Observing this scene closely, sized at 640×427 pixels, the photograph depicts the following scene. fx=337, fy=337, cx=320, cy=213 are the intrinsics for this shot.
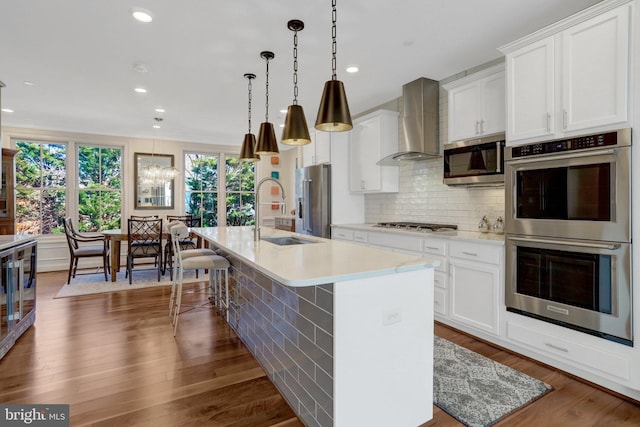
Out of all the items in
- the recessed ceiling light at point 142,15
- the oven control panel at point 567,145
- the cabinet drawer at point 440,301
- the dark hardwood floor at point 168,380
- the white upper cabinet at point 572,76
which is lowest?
the dark hardwood floor at point 168,380

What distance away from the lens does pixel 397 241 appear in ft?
11.9

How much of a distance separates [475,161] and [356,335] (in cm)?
235

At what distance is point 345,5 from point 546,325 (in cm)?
269

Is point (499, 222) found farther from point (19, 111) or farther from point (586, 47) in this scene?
point (19, 111)

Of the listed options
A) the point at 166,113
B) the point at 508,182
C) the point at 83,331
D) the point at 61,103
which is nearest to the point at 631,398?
the point at 508,182

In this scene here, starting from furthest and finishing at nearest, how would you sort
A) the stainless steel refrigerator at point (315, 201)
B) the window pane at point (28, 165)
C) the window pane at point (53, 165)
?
the window pane at point (53, 165) → the window pane at point (28, 165) → the stainless steel refrigerator at point (315, 201)

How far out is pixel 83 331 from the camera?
313 centimetres

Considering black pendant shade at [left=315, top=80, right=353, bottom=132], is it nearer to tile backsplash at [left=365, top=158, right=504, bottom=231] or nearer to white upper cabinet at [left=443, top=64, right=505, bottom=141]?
white upper cabinet at [left=443, top=64, right=505, bottom=141]

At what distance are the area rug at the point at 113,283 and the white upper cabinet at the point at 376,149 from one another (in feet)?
9.50

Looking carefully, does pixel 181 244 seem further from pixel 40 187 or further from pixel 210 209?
pixel 40 187

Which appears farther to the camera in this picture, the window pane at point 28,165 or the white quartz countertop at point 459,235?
the window pane at point 28,165

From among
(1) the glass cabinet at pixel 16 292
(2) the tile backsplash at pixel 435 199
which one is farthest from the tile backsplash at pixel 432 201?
(1) the glass cabinet at pixel 16 292

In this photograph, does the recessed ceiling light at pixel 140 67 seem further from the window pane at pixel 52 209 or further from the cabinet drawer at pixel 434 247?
the window pane at pixel 52 209

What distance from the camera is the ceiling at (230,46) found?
2.45 meters
